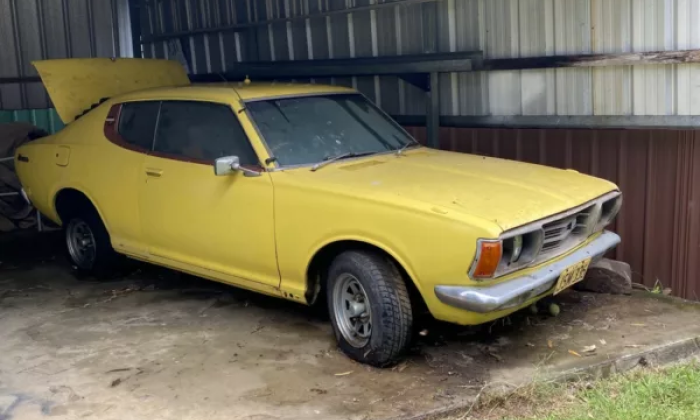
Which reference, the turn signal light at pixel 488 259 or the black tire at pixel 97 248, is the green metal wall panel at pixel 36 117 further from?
the turn signal light at pixel 488 259

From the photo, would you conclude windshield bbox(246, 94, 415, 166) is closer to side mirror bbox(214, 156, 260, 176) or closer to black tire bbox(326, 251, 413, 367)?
side mirror bbox(214, 156, 260, 176)

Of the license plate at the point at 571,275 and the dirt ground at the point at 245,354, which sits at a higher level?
the license plate at the point at 571,275

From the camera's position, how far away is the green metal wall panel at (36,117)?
10.3m

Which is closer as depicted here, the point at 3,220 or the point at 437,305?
the point at 437,305

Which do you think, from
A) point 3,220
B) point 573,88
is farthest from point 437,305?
point 3,220

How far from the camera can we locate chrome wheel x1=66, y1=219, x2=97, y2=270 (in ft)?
21.4

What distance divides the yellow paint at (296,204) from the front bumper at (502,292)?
0.18ft

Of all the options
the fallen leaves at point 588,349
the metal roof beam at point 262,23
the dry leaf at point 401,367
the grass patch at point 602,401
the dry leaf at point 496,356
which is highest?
the metal roof beam at point 262,23

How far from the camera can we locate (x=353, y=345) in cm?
466

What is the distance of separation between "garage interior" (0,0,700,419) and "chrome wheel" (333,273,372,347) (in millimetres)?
180

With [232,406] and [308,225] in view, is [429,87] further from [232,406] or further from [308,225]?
[232,406]

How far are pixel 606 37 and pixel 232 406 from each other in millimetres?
3919

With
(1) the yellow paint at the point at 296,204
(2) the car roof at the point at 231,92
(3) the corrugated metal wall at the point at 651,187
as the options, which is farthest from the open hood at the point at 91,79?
(3) the corrugated metal wall at the point at 651,187

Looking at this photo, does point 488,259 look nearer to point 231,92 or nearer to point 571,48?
point 231,92
